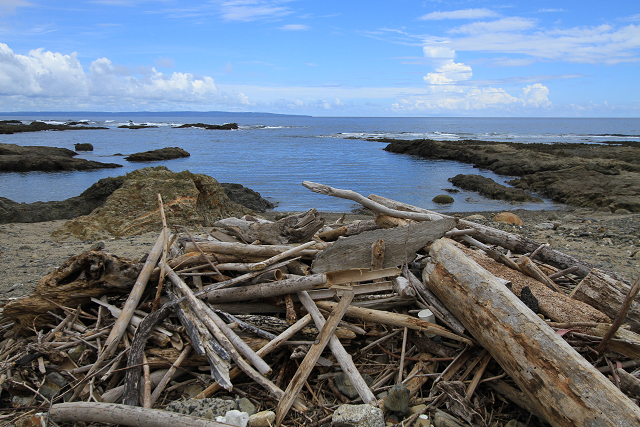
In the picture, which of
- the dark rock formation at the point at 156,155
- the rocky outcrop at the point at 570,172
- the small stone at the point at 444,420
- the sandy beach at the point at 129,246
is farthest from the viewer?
the dark rock formation at the point at 156,155

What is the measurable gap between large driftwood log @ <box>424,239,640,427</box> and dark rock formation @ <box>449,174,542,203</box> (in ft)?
63.8

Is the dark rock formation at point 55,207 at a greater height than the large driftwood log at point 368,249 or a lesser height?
lesser

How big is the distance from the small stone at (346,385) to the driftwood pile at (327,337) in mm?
15

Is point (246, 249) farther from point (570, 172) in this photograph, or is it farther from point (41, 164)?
point (41, 164)

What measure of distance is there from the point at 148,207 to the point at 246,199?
7.22 meters

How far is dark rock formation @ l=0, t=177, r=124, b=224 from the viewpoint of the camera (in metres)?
11.7

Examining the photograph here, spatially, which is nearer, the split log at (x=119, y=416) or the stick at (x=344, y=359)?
the split log at (x=119, y=416)

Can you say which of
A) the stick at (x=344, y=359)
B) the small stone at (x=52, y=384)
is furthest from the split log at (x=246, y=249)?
the small stone at (x=52, y=384)

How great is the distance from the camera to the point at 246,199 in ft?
57.8

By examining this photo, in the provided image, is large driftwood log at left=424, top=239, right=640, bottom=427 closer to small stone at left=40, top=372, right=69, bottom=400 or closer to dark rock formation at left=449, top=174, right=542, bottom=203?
small stone at left=40, top=372, right=69, bottom=400

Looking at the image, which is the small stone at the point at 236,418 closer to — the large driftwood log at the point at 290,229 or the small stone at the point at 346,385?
the small stone at the point at 346,385

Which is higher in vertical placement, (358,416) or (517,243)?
(517,243)

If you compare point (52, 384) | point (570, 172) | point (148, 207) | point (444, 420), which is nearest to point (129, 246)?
point (148, 207)

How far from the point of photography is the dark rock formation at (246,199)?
17.4 m
